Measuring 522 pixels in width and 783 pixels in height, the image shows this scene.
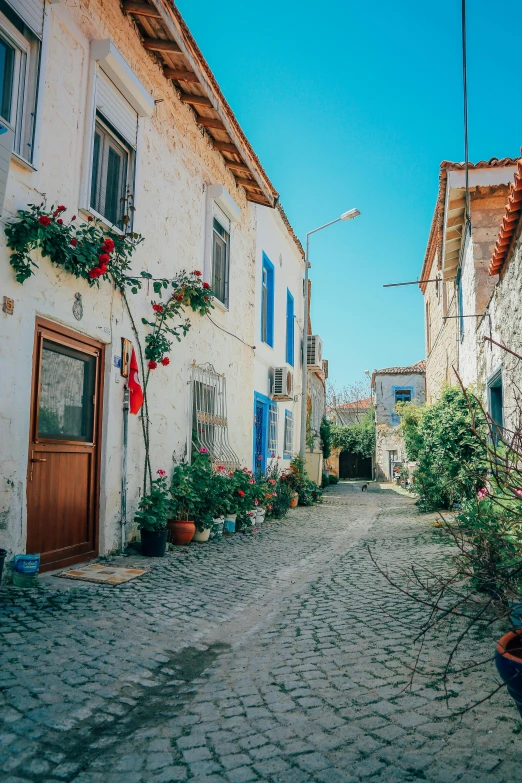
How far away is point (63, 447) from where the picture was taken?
17.1 feet

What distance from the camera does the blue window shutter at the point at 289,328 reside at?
1519cm

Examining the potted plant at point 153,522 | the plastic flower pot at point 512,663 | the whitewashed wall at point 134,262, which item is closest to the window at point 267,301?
the whitewashed wall at point 134,262

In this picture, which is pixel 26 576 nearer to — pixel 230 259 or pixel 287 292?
pixel 230 259

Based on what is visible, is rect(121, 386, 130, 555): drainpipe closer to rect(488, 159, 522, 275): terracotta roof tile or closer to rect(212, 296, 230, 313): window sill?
rect(212, 296, 230, 313): window sill

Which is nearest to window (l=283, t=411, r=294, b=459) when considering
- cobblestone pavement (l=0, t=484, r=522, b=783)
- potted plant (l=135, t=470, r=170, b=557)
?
potted plant (l=135, t=470, r=170, b=557)

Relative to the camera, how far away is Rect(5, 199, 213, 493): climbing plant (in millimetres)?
4480

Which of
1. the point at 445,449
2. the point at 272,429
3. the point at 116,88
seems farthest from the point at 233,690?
the point at 272,429

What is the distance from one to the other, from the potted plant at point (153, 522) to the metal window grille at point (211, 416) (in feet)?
6.26

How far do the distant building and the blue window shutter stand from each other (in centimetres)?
1607

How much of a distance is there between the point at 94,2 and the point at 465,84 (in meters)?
4.05

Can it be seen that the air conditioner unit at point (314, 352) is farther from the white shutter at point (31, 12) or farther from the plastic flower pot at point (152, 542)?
the white shutter at point (31, 12)

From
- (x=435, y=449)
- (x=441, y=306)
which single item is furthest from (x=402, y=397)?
(x=435, y=449)

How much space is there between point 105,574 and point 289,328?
11044mm

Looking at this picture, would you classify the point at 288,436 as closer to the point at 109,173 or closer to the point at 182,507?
the point at 182,507
